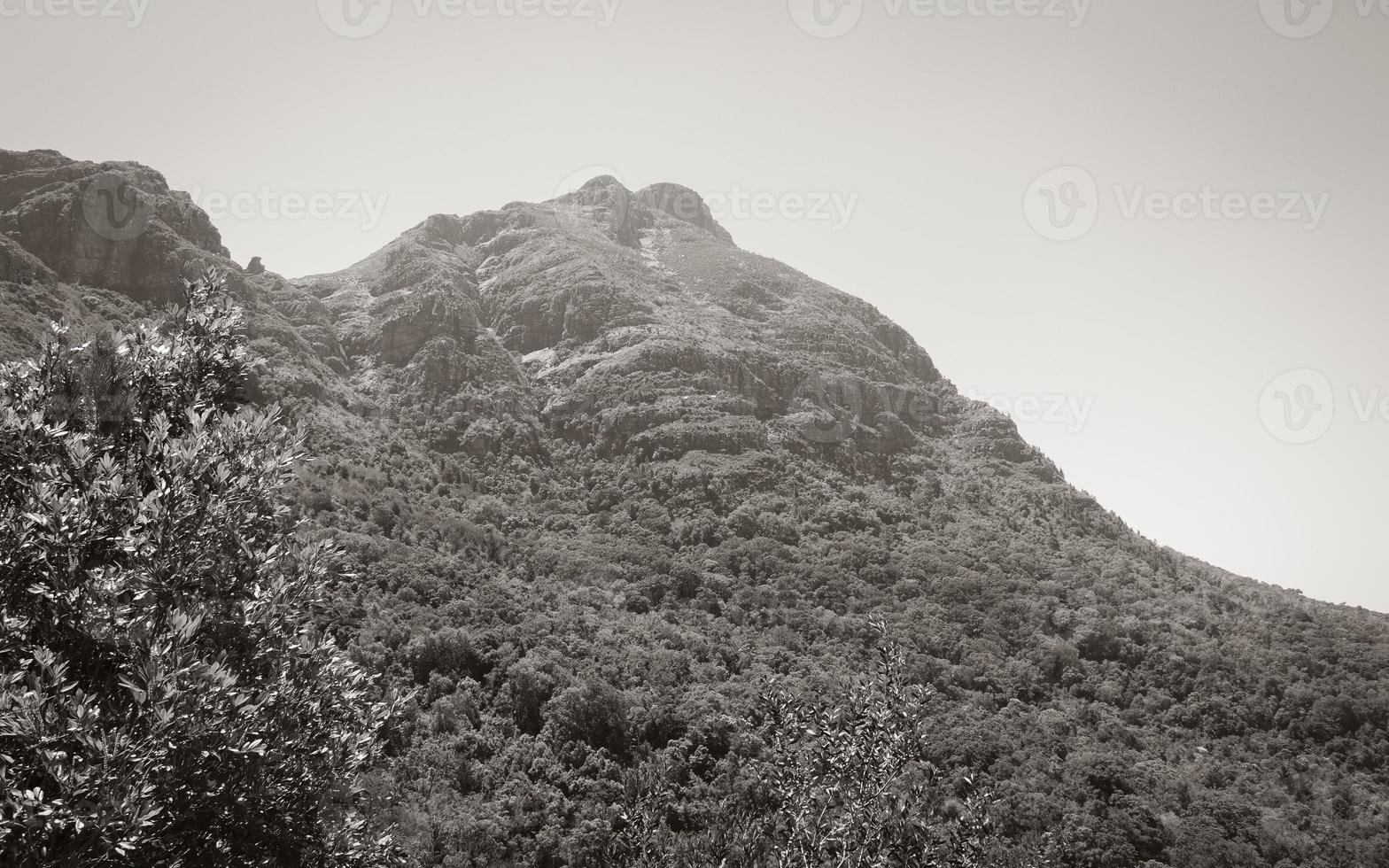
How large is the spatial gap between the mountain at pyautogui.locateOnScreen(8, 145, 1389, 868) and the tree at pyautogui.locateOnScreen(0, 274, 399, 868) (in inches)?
165

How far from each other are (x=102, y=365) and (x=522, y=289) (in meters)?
108

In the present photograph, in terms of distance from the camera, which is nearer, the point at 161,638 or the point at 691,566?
the point at 161,638

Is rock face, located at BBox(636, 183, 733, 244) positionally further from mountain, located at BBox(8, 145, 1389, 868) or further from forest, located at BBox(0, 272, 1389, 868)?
forest, located at BBox(0, 272, 1389, 868)

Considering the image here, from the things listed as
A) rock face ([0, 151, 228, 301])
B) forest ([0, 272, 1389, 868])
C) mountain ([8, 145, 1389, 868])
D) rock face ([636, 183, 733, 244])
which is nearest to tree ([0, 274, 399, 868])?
forest ([0, 272, 1389, 868])

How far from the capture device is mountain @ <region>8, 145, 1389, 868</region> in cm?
3916

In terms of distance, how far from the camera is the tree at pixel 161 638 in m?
5.68

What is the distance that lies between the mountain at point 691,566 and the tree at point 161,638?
4192 mm

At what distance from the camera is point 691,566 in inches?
2571

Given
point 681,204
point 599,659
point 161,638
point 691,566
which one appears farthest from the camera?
point 681,204

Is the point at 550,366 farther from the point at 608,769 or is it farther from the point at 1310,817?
the point at 1310,817

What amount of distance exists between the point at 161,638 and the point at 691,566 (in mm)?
60295

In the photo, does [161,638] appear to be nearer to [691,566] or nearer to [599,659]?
[599,659]

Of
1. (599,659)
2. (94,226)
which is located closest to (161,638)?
(599,659)

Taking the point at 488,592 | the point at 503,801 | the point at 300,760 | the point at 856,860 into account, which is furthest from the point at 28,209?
the point at 856,860
